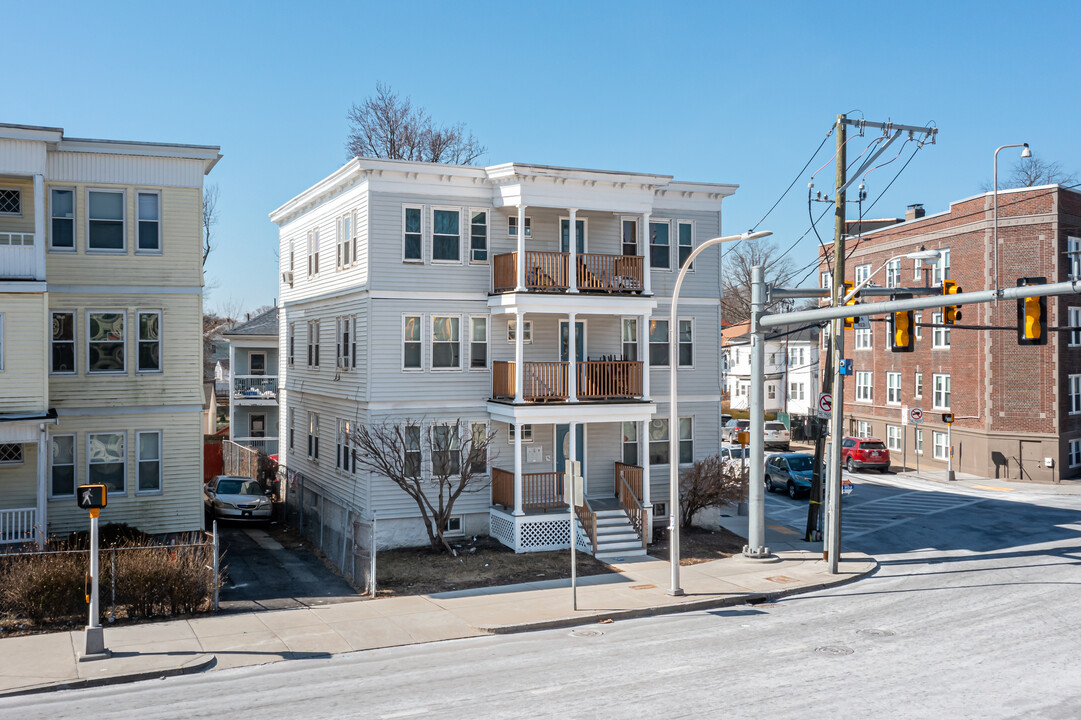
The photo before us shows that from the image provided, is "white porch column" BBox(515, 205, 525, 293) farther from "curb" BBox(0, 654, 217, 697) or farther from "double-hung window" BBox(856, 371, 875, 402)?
"double-hung window" BBox(856, 371, 875, 402)

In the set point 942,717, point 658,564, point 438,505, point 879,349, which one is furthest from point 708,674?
point 879,349

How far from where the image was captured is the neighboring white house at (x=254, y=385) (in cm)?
3838

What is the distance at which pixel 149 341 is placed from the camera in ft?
74.7

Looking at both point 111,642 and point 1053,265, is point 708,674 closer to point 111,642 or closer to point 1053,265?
point 111,642

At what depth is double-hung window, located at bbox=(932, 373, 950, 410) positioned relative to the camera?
4488 cm

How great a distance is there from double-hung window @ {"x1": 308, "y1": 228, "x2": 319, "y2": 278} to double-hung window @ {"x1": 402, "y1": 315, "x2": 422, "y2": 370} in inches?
227

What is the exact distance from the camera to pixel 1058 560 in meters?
23.2

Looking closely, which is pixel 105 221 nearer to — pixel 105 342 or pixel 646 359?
pixel 105 342

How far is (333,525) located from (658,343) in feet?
36.0

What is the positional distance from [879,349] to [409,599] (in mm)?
39169

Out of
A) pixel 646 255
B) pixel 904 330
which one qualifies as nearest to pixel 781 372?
pixel 646 255

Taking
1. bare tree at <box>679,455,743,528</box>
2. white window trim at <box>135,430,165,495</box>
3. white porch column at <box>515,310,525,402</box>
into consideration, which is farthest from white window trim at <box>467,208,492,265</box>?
white window trim at <box>135,430,165,495</box>

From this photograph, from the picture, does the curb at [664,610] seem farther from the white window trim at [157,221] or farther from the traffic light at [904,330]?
the white window trim at [157,221]

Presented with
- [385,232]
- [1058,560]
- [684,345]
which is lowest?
[1058,560]
